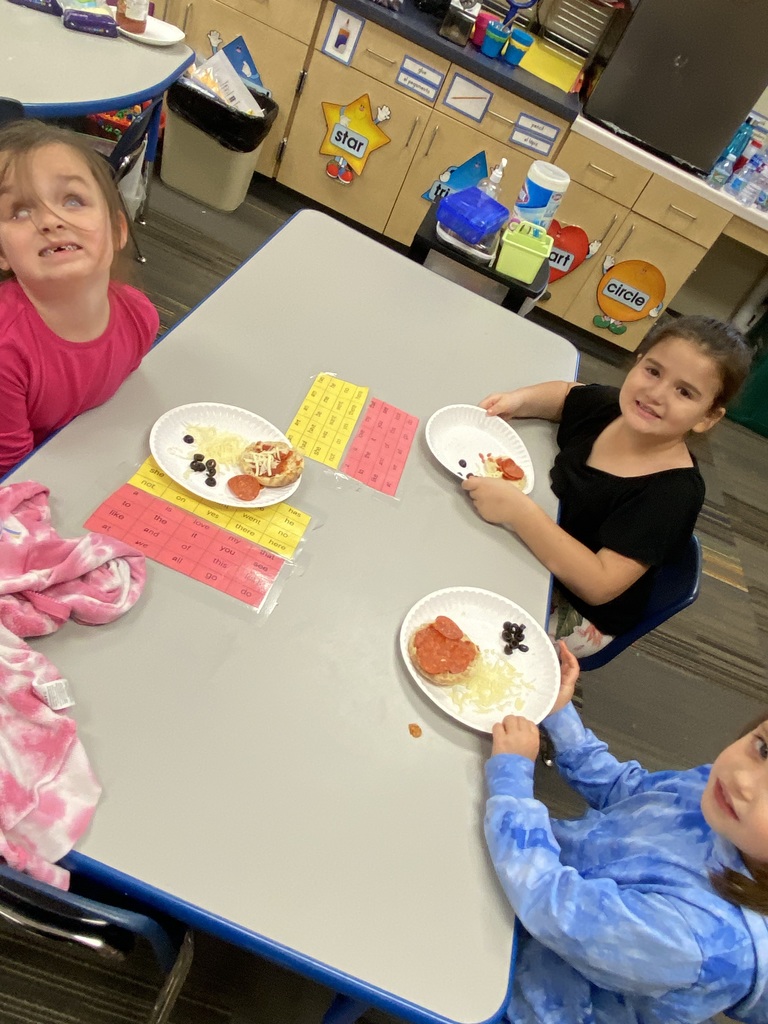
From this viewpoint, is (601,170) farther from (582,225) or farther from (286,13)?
(286,13)

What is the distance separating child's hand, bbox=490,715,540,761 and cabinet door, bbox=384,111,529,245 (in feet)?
8.48

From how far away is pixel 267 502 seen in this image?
1.03 metres

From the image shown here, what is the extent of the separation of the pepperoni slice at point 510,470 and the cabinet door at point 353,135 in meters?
2.29

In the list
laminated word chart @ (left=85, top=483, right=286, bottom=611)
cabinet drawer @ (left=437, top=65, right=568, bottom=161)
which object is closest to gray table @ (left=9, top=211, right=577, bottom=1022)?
laminated word chart @ (left=85, top=483, right=286, bottom=611)

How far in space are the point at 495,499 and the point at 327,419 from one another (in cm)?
31

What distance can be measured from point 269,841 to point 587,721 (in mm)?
1479

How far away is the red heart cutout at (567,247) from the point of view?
3.12 m

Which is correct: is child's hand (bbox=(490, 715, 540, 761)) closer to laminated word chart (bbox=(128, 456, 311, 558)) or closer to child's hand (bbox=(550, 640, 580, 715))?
child's hand (bbox=(550, 640, 580, 715))

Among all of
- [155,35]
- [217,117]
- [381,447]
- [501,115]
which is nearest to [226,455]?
[381,447]

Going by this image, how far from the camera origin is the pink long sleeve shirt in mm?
1010

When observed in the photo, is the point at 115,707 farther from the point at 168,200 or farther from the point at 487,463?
the point at 168,200

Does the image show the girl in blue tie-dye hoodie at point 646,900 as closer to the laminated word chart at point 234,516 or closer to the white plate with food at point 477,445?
the laminated word chart at point 234,516

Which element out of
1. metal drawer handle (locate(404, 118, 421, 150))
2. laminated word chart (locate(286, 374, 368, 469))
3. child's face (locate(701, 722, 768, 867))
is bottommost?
metal drawer handle (locate(404, 118, 421, 150))

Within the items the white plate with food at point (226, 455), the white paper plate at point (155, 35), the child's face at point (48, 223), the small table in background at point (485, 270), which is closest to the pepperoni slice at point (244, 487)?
the white plate with food at point (226, 455)
